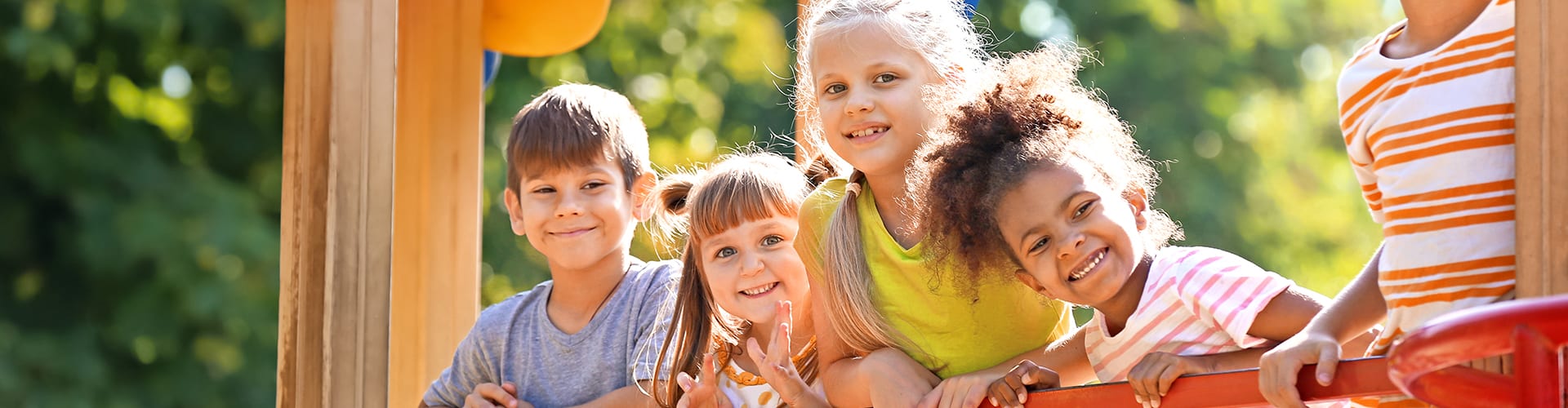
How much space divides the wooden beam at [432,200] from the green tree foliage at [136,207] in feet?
15.7

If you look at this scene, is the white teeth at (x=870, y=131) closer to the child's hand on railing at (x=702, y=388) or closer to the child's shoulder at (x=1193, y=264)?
the child's hand on railing at (x=702, y=388)

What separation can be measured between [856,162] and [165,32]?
679 cm

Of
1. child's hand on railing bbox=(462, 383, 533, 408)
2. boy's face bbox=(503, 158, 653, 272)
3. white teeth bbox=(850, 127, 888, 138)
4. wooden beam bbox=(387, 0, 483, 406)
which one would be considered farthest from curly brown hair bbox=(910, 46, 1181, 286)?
wooden beam bbox=(387, 0, 483, 406)

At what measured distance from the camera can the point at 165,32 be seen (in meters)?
8.66

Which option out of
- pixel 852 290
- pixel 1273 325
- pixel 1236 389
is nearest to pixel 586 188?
pixel 852 290

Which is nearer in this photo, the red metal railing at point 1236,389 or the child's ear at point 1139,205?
the red metal railing at point 1236,389

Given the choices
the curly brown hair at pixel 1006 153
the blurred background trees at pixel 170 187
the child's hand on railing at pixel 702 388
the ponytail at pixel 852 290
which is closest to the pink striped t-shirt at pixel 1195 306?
the curly brown hair at pixel 1006 153

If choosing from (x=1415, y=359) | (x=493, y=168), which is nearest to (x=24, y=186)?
(x=493, y=168)

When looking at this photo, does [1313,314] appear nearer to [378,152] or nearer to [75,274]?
[378,152]

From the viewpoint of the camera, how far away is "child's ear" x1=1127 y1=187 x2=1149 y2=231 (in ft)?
8.25

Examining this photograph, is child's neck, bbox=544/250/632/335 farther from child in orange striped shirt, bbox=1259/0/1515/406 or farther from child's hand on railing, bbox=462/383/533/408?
child in orange striped shirt, bbox=1259/0/1515/406

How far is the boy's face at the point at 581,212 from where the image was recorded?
353 cm

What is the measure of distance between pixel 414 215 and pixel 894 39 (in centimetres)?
159

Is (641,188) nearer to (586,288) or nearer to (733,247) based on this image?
(586,288)
